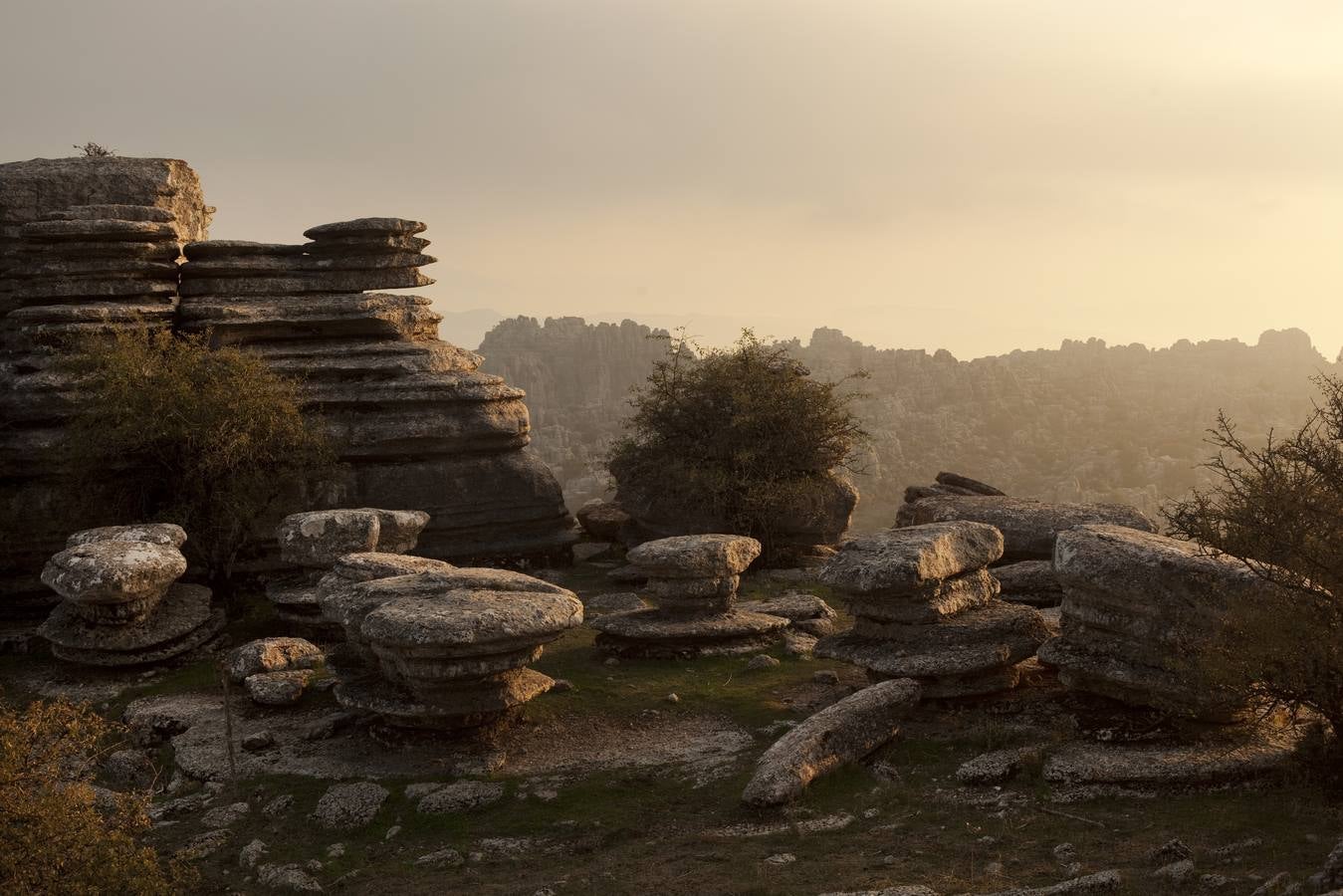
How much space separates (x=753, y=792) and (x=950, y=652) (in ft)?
12.1

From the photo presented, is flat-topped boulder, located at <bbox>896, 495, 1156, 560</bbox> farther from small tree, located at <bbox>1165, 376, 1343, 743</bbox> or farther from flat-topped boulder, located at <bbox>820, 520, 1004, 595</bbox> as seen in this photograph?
small tree, located at <bbox>1165, 376, 1343, 743</bbox>

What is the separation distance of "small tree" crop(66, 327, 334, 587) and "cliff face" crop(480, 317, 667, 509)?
60.8 m

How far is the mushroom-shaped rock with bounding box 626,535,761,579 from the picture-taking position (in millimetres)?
16922

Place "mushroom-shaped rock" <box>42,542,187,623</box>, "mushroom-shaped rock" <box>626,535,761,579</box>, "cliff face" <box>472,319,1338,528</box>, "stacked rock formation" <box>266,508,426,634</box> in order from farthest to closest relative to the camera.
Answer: "cliff face" <box>472,319,1338,528</box>, "stacked rock formation" <box>266,508,426,634</box>, "mushroom-shaped rock" <box>626,535,761,579</box>, "mushroom-shaped rock" <box>42,542,187,623</box>

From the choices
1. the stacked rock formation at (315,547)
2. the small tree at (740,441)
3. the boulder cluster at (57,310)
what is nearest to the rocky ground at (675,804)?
the stacked rock formation at (315,547)

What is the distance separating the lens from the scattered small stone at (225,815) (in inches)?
461

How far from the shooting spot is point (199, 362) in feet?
65.4

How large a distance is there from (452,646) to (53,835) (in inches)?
174

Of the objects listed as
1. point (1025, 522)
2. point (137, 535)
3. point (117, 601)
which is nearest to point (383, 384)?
point (137, 535)

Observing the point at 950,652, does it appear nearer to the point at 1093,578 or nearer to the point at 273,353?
the point at 1093,578

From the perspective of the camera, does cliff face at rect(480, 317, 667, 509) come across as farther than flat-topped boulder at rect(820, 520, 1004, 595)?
Yes

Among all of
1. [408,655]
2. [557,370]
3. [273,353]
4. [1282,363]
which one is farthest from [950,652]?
[557,370]

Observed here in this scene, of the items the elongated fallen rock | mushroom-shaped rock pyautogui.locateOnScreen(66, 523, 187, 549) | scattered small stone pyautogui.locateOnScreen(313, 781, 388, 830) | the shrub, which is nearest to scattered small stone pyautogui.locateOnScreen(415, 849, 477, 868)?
scattered small stone pyautogui.locateOnScreen(313, 781, 388, 830)

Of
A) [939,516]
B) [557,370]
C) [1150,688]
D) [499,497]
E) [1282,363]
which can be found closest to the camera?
[1150,688]
